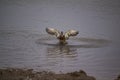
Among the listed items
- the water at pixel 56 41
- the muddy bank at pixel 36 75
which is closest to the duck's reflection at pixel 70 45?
the water at pixel 56 41

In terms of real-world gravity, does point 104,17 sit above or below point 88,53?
above

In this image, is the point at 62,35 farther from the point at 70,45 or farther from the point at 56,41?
the point at 70,45

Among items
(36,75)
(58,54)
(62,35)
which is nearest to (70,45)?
(62,35)

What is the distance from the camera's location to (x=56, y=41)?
575 centimetres

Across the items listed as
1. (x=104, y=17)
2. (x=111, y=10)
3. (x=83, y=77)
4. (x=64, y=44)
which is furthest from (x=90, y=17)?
(x=83, y=77)

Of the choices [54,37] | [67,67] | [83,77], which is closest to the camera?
[83,77]

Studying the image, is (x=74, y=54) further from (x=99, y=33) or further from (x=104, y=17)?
(x=104, y=17)

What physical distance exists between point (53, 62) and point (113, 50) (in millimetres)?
1149

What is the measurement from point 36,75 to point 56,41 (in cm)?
180

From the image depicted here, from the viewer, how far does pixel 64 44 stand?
5.58m

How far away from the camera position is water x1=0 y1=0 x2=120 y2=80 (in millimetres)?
4645

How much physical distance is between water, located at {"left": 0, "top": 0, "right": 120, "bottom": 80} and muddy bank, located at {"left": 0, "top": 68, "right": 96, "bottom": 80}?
8.6 inches

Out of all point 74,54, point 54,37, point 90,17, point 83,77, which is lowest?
point 83,77

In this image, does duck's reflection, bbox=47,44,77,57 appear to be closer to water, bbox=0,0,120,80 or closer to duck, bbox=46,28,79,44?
water, bbox=0,0,120,80
